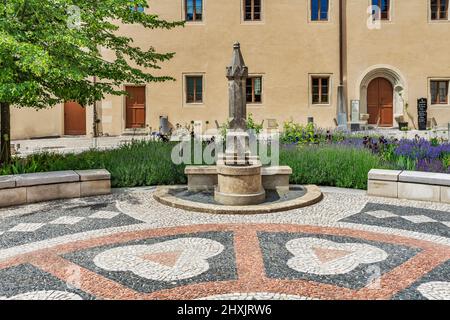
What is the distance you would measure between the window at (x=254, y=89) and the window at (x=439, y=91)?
27.8 feet

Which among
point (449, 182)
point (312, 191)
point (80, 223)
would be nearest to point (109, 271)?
point (80, 223)

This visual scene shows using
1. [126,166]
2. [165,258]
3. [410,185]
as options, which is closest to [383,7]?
[410,185]

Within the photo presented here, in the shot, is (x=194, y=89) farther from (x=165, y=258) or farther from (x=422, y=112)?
(x=165, y=258)

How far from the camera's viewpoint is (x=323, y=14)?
67.6 feet

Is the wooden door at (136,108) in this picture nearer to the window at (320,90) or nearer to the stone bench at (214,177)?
the window at (320,90)

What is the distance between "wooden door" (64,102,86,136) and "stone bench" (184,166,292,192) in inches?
633

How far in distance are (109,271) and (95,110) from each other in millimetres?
17560

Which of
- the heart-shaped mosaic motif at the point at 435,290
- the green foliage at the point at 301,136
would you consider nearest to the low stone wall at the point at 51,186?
the green foliage at the point at 301,136

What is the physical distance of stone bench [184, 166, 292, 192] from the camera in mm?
7773

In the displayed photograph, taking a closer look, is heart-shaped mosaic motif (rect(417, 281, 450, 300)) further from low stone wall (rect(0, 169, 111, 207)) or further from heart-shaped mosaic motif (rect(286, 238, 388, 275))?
low stone wall (rect(0, 169, 111, 207))

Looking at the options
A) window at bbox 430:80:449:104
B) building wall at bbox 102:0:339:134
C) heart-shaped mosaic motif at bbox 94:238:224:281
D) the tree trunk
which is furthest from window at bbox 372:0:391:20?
heart-shaped mosaic motif at bbox 94:238:224:281

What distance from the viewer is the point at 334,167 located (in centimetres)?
859

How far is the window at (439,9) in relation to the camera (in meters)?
20.5

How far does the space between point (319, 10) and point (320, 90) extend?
3.91m
